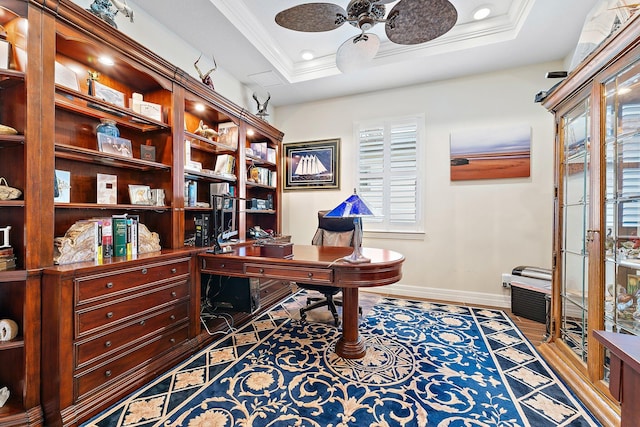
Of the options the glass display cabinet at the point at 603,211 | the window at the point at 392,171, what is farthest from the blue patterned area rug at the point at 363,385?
the window at the point at 392,171

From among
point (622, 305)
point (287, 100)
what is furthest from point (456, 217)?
point (287, 100)

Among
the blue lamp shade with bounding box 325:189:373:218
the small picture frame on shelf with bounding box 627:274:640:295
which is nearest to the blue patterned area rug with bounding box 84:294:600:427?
the small picture frame on shelf with bounding box 627:274:640:295

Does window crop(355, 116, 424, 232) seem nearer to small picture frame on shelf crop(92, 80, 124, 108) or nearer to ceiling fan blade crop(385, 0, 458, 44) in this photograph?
ceiling fan blade crop(385, 0, 458, 44)

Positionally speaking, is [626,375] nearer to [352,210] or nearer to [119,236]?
[352,210]

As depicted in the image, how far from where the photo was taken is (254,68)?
3252 millimetres

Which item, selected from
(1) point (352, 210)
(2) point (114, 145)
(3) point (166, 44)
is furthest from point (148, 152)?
(1) point (352, 210)

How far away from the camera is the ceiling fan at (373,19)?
170cm

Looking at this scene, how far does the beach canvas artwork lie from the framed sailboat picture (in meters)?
1.56

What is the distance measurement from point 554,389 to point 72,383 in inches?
111

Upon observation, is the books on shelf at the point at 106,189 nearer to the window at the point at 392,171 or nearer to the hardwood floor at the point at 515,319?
the hardwood floor at the point at 515,319

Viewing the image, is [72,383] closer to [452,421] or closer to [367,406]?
A: [367,406]

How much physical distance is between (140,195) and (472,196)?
3.50 meters

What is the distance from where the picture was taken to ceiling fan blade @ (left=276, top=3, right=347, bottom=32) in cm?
175

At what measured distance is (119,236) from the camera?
195cm
